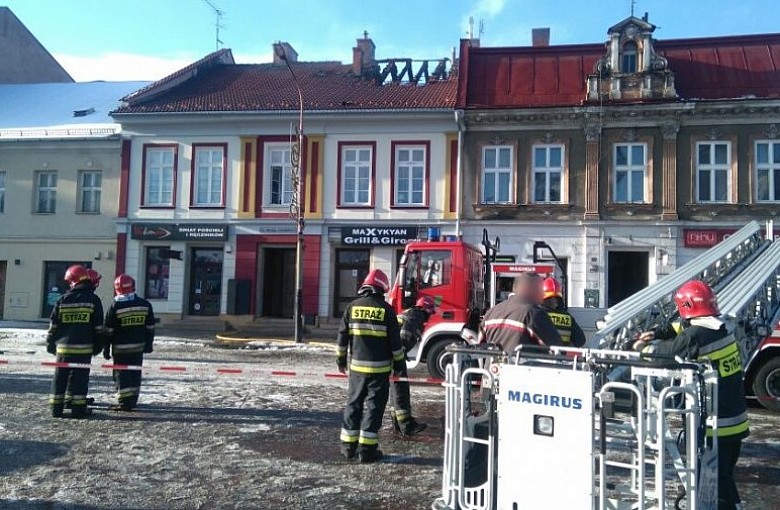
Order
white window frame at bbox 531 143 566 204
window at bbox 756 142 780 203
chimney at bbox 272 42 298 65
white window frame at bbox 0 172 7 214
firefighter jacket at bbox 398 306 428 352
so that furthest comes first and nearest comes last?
chimney at bbox 272 42 298 65 → white window frame at bbox 0 172 7 214 → white window frame at bbox 531 143 566 204 → window at bbox 756 142 780 203 → firefighter jacket at bbox 398 306 428 352

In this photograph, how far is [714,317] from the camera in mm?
4551

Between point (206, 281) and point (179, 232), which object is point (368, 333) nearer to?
point (206, 281)

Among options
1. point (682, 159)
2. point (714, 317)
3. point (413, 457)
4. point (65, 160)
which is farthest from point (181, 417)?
point (65, 160)

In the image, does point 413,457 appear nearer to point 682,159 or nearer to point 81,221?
point 682,159

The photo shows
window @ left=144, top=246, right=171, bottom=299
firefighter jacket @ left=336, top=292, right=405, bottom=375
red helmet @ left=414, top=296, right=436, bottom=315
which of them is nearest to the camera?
firefighter jacket @ left=336, top=292, right=405, bottom=375

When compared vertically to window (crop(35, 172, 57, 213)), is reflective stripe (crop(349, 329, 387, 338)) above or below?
below

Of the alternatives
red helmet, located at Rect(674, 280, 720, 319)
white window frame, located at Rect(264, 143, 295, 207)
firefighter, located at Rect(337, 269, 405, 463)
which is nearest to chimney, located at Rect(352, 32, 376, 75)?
white window frame, located at Rect(264, 143, 295, 207)

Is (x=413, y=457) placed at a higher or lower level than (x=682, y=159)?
lower

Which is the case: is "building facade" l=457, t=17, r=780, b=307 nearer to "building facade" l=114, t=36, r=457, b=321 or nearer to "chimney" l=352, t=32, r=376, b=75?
→ "building facade" l=114, t=36, r=457, b=321

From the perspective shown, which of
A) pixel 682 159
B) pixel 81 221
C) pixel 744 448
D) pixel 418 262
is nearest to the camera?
pixel 744 448

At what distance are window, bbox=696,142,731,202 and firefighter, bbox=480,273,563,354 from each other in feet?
52.9

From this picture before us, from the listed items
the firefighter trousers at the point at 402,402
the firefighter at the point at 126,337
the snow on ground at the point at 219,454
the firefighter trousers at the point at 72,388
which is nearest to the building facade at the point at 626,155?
the snow on ground at the point at 219,454

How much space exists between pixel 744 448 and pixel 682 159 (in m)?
14.1

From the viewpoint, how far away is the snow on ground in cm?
515
